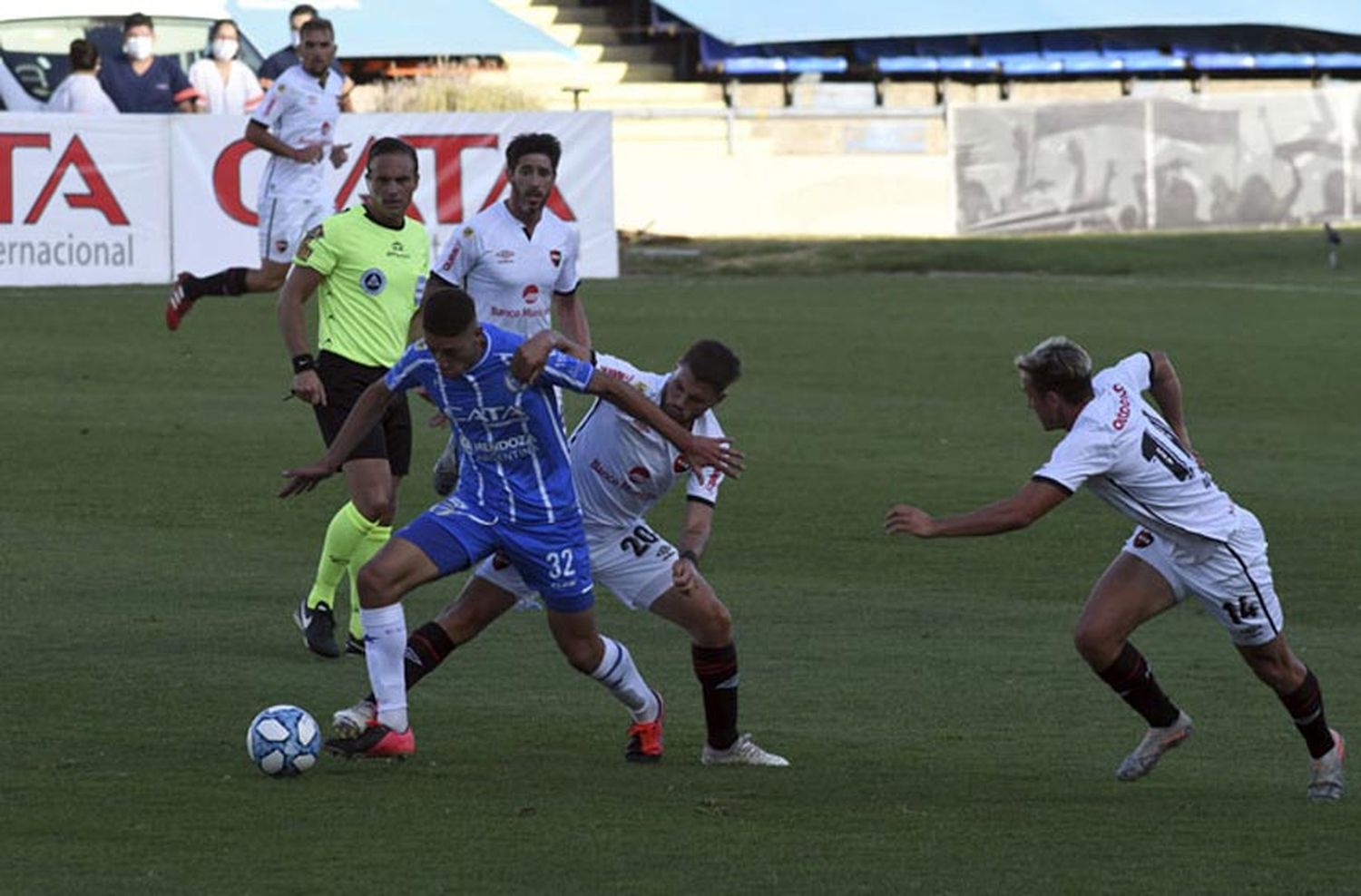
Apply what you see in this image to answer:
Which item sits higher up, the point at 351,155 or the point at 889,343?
the point at 351,155

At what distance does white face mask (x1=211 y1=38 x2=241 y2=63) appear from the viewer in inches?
1147

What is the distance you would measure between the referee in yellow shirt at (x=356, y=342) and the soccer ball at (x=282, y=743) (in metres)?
2.61

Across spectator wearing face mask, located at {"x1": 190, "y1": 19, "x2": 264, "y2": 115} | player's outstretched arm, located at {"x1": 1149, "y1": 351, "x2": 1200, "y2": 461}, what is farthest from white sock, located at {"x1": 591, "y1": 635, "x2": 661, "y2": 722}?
spectator wearing face mask, located at {"x1": 190, "y1": 19, "x2": 264, "y2": 115}

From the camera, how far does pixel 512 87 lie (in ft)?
115

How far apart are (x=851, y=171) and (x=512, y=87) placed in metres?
5.25

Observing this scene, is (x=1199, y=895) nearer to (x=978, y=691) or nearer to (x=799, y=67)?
(x=978, y=691)

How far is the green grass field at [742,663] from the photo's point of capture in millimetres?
7836

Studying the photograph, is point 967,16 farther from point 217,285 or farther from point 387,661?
point 387,661

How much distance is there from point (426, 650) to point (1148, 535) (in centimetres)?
256

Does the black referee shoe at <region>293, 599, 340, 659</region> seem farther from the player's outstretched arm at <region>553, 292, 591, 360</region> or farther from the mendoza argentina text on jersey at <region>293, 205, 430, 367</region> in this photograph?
the player's outstretched arm at <region>553, 292, 591, 360</region>

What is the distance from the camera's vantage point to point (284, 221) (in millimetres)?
18266

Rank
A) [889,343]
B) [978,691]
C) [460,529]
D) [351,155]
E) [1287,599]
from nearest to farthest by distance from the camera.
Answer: [460,529]
[978,691]
[1287,599]
[889,343]
[351,155]

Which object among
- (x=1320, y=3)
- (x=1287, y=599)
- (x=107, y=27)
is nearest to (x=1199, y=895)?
(x=1287, y=599)

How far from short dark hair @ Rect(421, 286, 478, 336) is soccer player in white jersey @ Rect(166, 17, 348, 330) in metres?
8.51
